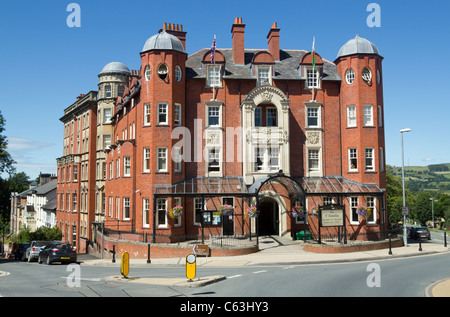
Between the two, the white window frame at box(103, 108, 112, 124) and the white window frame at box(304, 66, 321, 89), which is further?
the white window frame at box(103, 108, 112, 124)

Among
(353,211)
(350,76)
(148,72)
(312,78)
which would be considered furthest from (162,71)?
(353,211)

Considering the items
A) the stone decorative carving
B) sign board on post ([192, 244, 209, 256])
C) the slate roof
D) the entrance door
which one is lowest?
sign board on post ([192, 244, 209, 256])

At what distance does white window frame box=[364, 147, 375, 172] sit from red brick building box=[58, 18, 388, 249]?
0.26ft

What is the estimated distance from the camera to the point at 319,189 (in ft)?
105

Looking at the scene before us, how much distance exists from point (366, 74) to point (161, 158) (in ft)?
57.7

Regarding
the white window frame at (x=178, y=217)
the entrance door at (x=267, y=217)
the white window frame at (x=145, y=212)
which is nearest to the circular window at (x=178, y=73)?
the white window frame at (x=178, y=217)

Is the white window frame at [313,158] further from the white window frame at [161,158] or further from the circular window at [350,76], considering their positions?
the white window frame at [161,158]

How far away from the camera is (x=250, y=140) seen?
Answer: 32.6 metres

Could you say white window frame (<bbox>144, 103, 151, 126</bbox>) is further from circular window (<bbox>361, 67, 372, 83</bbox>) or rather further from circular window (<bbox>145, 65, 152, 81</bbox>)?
circular window (<bbox>361, 67, 372, 83</bbox>)

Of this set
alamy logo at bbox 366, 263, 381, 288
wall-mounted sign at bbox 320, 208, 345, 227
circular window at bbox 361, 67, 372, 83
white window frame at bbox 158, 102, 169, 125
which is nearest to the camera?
alamy logo at bbox 366, 263, 381, 288

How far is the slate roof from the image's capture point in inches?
1337

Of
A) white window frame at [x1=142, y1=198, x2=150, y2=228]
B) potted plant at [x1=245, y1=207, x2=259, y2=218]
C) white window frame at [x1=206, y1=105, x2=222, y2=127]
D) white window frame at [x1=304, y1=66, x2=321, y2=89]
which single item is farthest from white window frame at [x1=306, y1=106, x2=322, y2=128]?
white window frame at [x1=142, y1=198, x2=150, y2=228]

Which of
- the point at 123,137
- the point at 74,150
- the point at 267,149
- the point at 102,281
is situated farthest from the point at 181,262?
the point at 74,150

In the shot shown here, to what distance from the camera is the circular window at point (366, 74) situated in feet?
109
